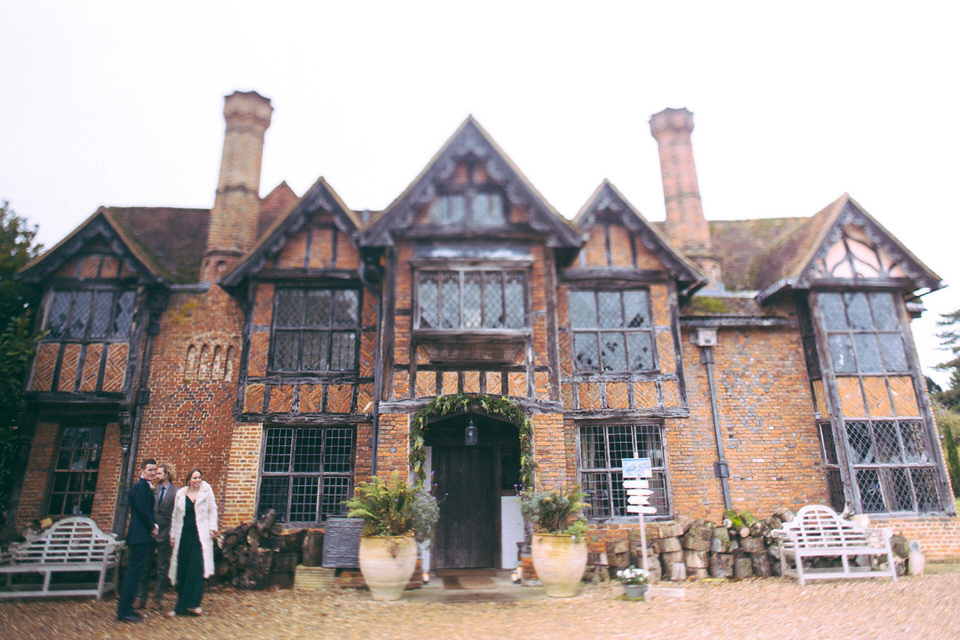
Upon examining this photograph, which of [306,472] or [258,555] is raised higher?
[306,472]

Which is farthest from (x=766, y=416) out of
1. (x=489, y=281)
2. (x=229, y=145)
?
(x=229, y=145)

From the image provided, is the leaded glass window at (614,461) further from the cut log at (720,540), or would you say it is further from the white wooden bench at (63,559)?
the white wooden bench at (63,559)

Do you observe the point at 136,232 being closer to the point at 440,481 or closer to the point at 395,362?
the point at 395,362

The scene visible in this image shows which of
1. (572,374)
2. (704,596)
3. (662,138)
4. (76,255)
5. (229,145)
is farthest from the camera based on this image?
(662,138)

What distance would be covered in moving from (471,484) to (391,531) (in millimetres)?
3338

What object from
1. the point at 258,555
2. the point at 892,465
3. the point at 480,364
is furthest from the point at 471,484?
the point at 892,465

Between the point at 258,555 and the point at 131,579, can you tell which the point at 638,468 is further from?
the point at 131,579

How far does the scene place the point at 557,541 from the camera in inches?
344

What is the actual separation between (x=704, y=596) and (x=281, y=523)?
7.58 m

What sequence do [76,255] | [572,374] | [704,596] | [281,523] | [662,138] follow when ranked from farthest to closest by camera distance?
[662,138] < [76,255] < [572,374] < [281,523] < [704,596]

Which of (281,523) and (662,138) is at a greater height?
(662,138)

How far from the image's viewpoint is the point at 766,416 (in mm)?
12289

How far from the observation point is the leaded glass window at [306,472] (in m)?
11.2

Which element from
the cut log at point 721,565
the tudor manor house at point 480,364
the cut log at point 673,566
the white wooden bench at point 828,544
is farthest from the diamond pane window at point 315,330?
→ the white wooden bench at point 828,544
